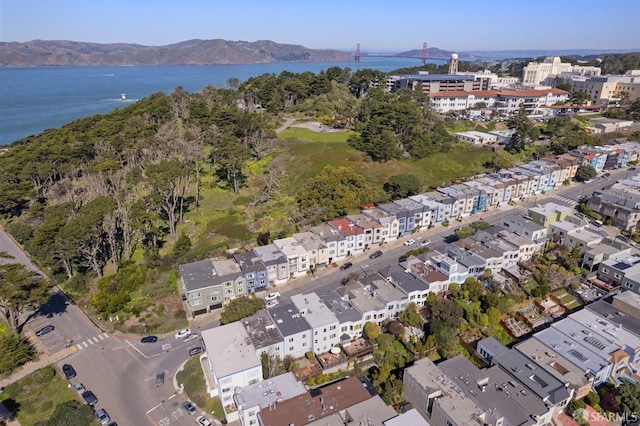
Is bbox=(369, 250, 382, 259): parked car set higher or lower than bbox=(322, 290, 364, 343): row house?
lower

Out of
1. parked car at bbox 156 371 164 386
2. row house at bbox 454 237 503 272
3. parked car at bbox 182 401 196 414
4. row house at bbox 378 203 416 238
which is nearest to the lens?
parked car at bbox 182 401 196 414

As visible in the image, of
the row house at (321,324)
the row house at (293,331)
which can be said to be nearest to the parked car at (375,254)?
the row house at (321,324)

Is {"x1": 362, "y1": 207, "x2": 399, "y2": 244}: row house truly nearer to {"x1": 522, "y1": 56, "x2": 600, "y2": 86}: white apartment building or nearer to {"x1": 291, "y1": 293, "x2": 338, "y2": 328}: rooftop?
{"x1": 291, "y1": 293, "x2": 338, "y2": 328}: rooftop

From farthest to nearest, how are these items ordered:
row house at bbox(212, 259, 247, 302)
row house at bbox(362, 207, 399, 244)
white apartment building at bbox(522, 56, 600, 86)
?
white apartment building at bbox(522, 56, 600, 86) → row house at bbox(362, 207, 399, 244) → row house at bbox(212, 259, 247, 302)

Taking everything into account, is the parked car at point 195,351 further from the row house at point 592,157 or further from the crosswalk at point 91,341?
the row house at point 592,157

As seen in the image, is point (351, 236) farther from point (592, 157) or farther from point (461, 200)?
point (592, 157)

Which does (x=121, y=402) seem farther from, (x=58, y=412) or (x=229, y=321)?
(x=229, y=321)

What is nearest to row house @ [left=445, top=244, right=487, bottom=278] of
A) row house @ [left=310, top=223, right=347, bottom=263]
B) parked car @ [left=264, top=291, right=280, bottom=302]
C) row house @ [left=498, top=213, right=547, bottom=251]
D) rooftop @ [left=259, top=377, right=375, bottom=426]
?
row house @ [left=498, top=213, right=547, bottom=251]
